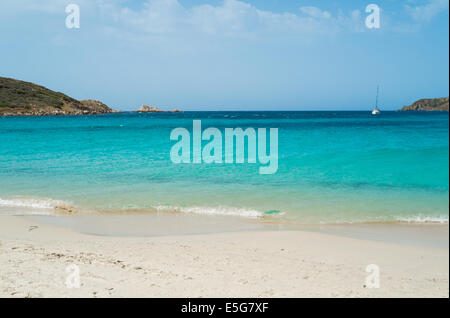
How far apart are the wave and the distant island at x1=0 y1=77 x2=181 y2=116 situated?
317 ft

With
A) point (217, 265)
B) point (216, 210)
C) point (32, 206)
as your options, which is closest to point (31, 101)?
point (32, 206)

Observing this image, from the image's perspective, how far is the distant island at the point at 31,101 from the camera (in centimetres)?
9864

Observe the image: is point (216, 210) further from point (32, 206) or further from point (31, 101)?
point (31, 101)

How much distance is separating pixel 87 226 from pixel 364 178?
10894 mm

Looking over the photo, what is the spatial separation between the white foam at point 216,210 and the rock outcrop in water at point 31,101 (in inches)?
3949

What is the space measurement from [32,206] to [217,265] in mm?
8246

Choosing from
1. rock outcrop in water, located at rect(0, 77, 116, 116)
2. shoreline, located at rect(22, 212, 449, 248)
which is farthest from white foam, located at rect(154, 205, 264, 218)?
rock outcrop in water, located at rect(0, 77, 116, 116)

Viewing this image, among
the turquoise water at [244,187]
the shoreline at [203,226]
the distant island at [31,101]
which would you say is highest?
the distant island at [31,101]

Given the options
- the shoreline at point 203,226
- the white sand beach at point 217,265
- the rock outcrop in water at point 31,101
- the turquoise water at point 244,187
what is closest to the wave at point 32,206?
the turquoise water at point 244,187

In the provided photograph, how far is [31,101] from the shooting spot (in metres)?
107

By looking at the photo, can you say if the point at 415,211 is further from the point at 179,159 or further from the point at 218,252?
Result: the point at 179,159

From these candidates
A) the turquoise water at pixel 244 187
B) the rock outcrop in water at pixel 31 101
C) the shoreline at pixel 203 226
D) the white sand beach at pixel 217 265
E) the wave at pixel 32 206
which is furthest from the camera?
the rock outcrop in water at pixel 31 101

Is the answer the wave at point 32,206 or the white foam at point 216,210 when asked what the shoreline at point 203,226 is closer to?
the white foam at point 216,210

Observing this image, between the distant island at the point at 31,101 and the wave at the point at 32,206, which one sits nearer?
the wave at the point at 32,206
